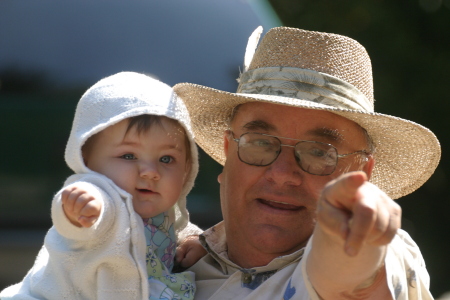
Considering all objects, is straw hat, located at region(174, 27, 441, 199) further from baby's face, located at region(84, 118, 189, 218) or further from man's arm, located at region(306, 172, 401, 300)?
man's arm, located at region(306, 172, 401, 300)

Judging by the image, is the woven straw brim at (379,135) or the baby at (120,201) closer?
the baby at (120,201)

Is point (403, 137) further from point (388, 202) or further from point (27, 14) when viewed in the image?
point (27, 14)

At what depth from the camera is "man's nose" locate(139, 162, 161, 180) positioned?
105 inches

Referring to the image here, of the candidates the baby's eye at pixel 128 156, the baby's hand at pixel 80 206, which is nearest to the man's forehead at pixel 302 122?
the baby's eye at pixel 128 156

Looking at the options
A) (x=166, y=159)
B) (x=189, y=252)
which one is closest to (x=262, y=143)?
(x=166, y=159)

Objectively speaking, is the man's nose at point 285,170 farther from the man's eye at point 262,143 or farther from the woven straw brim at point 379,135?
the woven straw brim at point 379,135

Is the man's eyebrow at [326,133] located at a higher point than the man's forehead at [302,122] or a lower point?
lower

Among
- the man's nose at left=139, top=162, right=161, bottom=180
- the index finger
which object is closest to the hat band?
the man's nose at left=139, top=162, right=161, bottom=180

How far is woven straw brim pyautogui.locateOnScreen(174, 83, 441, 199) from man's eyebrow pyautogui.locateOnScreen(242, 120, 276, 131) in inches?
3.5

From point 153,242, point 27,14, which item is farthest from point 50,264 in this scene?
point 27,14

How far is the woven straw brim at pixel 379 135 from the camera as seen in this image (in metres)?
2.92

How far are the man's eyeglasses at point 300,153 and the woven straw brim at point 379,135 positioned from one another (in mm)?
146

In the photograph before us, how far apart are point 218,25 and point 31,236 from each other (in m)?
1.27

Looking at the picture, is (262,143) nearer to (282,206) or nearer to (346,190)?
(282,206)
